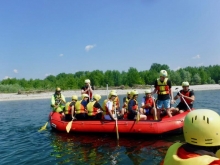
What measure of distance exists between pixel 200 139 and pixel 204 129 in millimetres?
112

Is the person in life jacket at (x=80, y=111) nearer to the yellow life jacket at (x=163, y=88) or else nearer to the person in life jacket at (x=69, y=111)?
the person in life jacket at (x=69, y=111)

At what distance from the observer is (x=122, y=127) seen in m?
8.82

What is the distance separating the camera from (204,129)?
2293mm

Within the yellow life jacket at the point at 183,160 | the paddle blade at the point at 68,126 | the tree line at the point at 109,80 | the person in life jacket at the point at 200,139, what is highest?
the tree line at the point at 109,80

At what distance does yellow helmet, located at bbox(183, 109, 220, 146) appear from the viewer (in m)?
2.29

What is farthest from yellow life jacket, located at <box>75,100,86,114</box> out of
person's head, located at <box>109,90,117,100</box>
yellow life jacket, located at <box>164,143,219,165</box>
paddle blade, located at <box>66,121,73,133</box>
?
yellow life jacket, located at <box>164,143,219,165</box>

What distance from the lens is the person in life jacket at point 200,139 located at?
228 centimetres

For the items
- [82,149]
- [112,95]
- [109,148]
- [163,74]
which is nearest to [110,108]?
[112,95]

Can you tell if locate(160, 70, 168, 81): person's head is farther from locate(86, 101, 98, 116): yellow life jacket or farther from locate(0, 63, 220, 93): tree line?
locate(0, 63, 220, 93): tree line

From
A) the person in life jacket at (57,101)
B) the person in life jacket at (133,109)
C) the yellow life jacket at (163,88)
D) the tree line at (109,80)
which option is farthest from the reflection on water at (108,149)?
the tree line at (109,80)

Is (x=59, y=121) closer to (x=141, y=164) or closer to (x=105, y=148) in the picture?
(x=105, y=148)

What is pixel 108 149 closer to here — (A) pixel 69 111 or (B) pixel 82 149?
(B) pixel 82 149

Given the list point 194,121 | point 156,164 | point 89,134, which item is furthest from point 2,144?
point 194,121

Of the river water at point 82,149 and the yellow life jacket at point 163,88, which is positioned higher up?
the yellow life jacket at point 163,88
